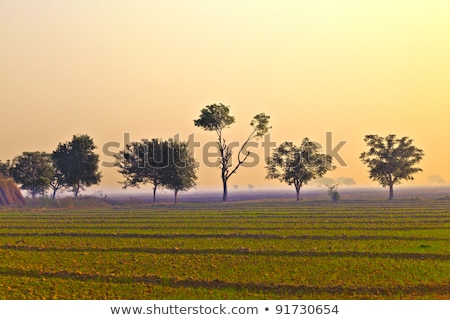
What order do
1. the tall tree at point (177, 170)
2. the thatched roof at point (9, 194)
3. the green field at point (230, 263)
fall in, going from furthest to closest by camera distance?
the tall tree at point (177, 170), the thatched roof at point (9, 194), the green field at point (230, 263)

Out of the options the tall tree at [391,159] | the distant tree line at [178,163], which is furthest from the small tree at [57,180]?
the tall tree at [391,159]

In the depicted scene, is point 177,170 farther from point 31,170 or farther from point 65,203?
point 31,170

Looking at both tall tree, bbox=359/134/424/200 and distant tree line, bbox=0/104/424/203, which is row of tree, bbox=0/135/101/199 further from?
tall tree, bbox=359/134/424/200

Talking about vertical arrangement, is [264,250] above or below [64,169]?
below

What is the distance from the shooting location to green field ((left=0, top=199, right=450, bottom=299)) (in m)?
18.0

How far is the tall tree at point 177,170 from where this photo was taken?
304 ft

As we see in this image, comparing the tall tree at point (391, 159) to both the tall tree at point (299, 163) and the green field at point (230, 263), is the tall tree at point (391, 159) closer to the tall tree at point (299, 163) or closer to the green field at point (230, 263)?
the tall tree at point (299, 163)

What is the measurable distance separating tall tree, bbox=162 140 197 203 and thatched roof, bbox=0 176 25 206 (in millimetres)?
23287

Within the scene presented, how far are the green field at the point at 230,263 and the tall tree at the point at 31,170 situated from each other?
63.2m

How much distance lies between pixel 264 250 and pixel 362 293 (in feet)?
30.2

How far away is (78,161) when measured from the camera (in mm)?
99562

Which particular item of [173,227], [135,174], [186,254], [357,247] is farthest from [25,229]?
[135,174]

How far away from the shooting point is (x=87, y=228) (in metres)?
41.0
